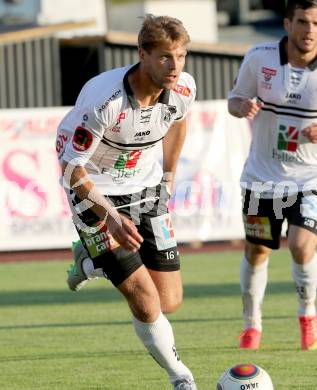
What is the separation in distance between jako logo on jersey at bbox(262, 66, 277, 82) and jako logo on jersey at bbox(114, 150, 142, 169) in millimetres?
1873

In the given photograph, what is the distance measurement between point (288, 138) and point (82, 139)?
250 centimetres

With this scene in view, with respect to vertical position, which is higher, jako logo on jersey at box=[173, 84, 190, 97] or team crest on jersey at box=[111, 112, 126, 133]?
jako logo on jersey at box=[173, 84, 190, 97]

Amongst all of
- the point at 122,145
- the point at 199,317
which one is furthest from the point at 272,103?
the point at 199,317

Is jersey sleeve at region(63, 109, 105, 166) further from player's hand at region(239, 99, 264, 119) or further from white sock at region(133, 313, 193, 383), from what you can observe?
player's hand at region(239, 99, 264, 119)

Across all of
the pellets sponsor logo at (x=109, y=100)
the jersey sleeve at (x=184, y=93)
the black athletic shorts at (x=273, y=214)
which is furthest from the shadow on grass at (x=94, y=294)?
the pellets sponsor logo at (x=109, y=100)

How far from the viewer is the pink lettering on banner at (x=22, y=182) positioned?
18031mm

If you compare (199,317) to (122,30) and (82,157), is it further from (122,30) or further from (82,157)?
(122,30)

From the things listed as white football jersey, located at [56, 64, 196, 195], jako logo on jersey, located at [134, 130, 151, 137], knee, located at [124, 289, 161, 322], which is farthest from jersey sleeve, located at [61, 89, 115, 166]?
knee, located at [124, 289, 161, 322]

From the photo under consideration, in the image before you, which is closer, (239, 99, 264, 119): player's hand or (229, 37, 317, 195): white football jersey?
(239, 99, 264, 119): player's hand

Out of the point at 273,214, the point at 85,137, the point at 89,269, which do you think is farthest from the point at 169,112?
the point at 273,214

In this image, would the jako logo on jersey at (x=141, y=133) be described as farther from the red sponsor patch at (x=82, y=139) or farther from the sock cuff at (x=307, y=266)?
the sock cuff at (x=307, y=266)

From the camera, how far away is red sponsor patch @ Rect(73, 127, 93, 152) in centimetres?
696

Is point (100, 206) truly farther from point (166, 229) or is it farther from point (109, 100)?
point (166, 229)

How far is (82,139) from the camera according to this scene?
274 inches
